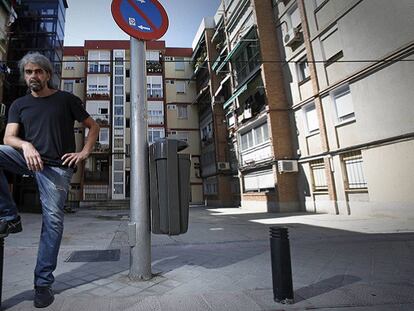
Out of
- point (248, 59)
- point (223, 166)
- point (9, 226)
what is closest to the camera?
point (9, 226)

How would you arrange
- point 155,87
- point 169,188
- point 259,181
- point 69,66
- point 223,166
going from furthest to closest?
point 155,87 < point 69,66 < point 223,166 < point 259,181 < point 169,188

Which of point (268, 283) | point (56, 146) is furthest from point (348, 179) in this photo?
point (56, 146)

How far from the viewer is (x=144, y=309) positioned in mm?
2219

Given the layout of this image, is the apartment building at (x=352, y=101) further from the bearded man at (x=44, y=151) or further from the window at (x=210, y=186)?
the window at (x=210, y=186)

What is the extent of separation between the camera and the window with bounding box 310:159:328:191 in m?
12.7

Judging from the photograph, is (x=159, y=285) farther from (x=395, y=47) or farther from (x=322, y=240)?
(x=395, y=47)

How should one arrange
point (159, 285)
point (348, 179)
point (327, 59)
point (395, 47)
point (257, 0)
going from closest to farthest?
point (159, 285), point (395, 47), point (348, 179), point (327, 59), point (257, 0)

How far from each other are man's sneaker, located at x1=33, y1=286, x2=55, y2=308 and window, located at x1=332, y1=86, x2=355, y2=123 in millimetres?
11616

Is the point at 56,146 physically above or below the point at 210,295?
above

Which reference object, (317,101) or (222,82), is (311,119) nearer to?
(317,101)

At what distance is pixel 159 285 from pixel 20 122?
2.06 meters

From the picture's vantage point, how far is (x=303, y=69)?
14.2 m

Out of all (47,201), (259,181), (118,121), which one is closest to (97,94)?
(118,121)

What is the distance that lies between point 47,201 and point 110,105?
28591 millimetres
